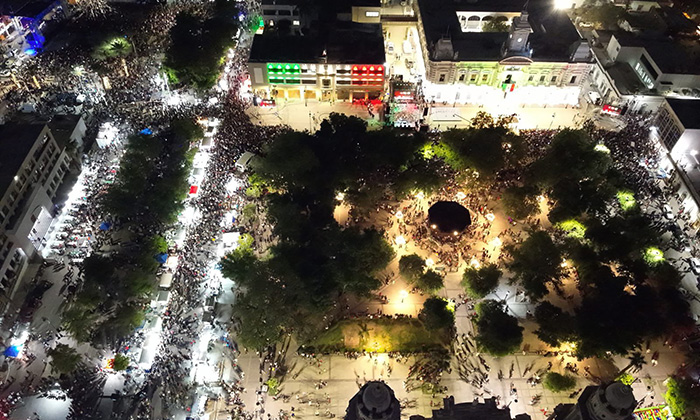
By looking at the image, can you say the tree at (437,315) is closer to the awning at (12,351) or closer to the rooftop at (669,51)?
the awning at (12,351)

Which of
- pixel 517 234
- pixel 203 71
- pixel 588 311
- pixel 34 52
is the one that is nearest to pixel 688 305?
pixel 588 311

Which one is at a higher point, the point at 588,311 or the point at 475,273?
the point at 475,273

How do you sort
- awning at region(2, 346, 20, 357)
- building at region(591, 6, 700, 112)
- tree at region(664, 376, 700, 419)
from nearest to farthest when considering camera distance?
tree at region(664, 376, 700, 419) < awning at region(2, 346, 20, 357) < building at region(591, 6, 700, 112)

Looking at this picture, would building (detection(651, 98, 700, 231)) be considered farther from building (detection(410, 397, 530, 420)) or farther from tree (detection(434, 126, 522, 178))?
building (detection(410, 397, 530, 420))

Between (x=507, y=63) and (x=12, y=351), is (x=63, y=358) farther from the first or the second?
(x=507, y=63)

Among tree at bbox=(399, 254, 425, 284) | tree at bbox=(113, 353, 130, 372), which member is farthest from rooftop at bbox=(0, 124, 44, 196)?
tree at bbox=(399, 254, 425, 284)

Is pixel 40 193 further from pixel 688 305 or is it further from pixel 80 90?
pixel 688 305

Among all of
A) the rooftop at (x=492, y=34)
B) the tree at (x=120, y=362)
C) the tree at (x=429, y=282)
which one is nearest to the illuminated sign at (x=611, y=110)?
the rooftop at (x=492, y=34)
